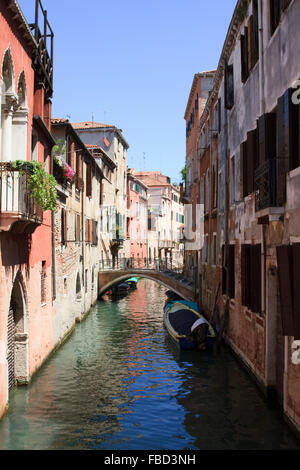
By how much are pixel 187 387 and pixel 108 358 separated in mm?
4037

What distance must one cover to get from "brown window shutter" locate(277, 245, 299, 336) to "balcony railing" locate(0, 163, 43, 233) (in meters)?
4.31

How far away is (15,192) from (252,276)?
5250 mm

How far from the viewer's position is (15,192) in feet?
29.6

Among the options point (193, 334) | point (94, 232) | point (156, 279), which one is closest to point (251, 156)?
point (193, 334)

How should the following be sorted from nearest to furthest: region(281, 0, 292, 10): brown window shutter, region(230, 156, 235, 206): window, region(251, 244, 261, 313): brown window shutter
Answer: region(281, 0, 292, 10): brown window shutter < region(251, 244, 261, 313): brown window shutter < region(230, 156, 235, 206): window

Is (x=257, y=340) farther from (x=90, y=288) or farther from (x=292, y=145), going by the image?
(x=90, y=288)

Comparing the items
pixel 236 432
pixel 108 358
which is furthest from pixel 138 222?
pixel 236 432

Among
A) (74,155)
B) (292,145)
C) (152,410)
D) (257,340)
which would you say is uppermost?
(74,155)

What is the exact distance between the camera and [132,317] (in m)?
25.2

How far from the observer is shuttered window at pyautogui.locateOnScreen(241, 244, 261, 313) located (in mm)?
10766

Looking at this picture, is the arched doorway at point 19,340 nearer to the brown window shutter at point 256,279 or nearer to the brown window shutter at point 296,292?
the brown window shutter at point 256,279

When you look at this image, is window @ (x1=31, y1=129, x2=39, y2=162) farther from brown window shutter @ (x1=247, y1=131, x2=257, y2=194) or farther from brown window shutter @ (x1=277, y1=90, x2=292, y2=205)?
brown window shutter @ (x1=277, y1=90, x2=292, y2=205)

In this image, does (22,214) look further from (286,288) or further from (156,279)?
(156,279)

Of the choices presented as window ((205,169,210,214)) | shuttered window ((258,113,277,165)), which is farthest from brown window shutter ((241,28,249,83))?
window ((205,169,210,214))
